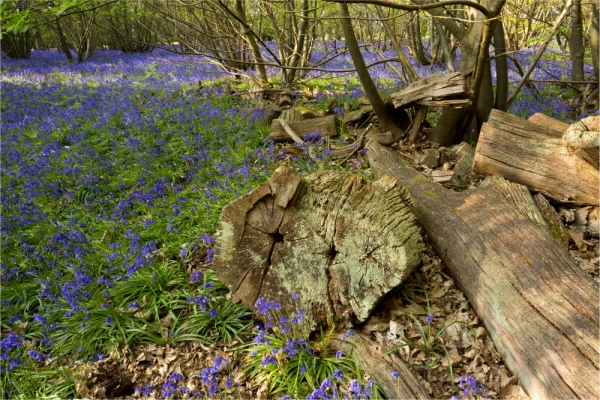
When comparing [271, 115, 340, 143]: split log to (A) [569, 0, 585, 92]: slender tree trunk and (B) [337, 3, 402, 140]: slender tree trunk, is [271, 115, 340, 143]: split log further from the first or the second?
(A) [569, 0, 585, 92]: slender tree trunk

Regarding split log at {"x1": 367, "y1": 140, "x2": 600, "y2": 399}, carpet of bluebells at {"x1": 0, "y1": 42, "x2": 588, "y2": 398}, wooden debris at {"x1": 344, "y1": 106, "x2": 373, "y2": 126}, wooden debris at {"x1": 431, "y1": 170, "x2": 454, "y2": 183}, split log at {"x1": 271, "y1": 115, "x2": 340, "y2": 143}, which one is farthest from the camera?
wooden debris at {"x1": 344, "y1": 106, "x2": 373, "y2": 126}

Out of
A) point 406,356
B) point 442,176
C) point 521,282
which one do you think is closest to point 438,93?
point 442,176

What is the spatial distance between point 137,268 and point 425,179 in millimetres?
2843

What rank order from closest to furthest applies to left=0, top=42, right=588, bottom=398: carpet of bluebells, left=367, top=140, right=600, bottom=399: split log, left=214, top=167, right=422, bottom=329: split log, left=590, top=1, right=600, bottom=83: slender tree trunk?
left=367, top=140, right=600, bottom=399: split log < left=214, top=167, right=422, bottom=329: split log < left=0, top=42, right=588, bottom=398: carpet of bluebells < left=590, top=1, right=600, bottom=83: slender tree trunk

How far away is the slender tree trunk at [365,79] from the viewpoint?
450cm

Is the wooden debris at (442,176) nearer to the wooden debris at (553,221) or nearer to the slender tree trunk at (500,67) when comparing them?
the wooden debris at (553,221)

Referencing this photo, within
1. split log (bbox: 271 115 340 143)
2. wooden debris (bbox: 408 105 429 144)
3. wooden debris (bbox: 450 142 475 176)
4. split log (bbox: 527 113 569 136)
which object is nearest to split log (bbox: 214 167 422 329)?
wooden debris (bbox: 450 142 475 176)

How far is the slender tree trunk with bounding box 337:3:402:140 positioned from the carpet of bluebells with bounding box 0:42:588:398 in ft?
3.79

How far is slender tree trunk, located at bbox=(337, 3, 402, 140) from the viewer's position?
4496mm

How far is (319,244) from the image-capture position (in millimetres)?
2928

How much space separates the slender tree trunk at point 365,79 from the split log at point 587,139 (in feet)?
7.14

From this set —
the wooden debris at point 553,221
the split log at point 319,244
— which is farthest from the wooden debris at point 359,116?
the split log at point 319,244

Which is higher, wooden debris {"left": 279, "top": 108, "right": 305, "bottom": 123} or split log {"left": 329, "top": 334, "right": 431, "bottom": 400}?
wooden debris {"left": 279, "top": 108, "right": 305, "bottom": 123}

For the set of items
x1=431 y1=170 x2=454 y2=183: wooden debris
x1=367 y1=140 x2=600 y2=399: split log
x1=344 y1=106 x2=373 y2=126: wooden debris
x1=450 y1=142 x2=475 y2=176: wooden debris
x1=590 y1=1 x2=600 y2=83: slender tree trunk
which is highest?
x1=590 y1=1 x2=600 y2=83: slender tree trunk
